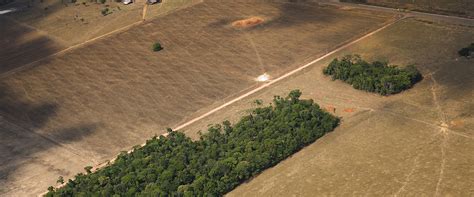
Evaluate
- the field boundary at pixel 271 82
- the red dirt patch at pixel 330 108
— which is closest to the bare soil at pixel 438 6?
the field boundary at pixel 271 82

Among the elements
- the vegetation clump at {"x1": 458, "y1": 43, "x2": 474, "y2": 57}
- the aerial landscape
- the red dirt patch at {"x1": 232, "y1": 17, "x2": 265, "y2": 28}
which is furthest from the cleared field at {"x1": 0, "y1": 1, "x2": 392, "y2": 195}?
the vegetation clump at {"x1": 458, "y1": 43, "x2": 474, "y2": 57}

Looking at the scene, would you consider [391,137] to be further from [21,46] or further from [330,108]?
[21,46]

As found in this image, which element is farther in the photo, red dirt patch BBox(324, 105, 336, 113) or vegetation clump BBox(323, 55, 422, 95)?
vegetation clump BBox(323, 55, 422, 95)

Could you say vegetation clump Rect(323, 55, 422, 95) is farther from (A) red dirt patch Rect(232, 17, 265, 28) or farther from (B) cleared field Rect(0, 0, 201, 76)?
(B) cleared field Rect(0, 0, 201, 76)

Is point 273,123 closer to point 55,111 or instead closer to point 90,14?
point 55,111

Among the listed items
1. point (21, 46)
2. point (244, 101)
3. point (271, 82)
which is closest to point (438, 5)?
point (271, 82)

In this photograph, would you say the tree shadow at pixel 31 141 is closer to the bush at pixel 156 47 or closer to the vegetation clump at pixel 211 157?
the vegetation clump at pixel 211 157
